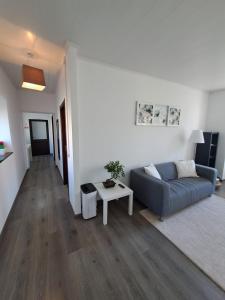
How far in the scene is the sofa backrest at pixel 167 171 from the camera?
303cm

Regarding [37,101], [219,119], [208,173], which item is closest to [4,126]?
[37,101]

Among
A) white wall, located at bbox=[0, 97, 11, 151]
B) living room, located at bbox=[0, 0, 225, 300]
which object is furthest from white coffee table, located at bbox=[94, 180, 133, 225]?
white wall, located at bbox=[0, 97, 11, 151]

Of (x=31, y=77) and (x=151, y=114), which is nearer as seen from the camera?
(x=31, y=77)

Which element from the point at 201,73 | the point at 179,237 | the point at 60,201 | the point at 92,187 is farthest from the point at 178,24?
the point at 60,201

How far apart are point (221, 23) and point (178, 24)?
0.46 meters

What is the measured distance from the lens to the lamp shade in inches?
140

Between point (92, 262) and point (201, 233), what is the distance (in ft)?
5.23

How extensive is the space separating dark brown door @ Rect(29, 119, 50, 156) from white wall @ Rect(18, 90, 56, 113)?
320 cm

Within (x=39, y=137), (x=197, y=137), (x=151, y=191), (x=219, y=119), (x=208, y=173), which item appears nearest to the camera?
(x=151, y=191)

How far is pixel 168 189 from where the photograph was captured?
6.88 feet

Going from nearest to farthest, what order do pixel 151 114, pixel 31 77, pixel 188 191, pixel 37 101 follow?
pixel 31 77 < pixel 188 191 < pixel 151 114 < pixel 37 101

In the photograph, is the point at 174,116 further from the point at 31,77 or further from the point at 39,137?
the point at 39,137

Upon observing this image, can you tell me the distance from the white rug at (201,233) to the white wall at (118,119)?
124 cm

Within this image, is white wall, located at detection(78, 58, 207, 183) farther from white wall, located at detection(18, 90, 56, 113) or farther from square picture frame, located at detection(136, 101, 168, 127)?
white wall, located at detection(18, 90, 56, 113)
